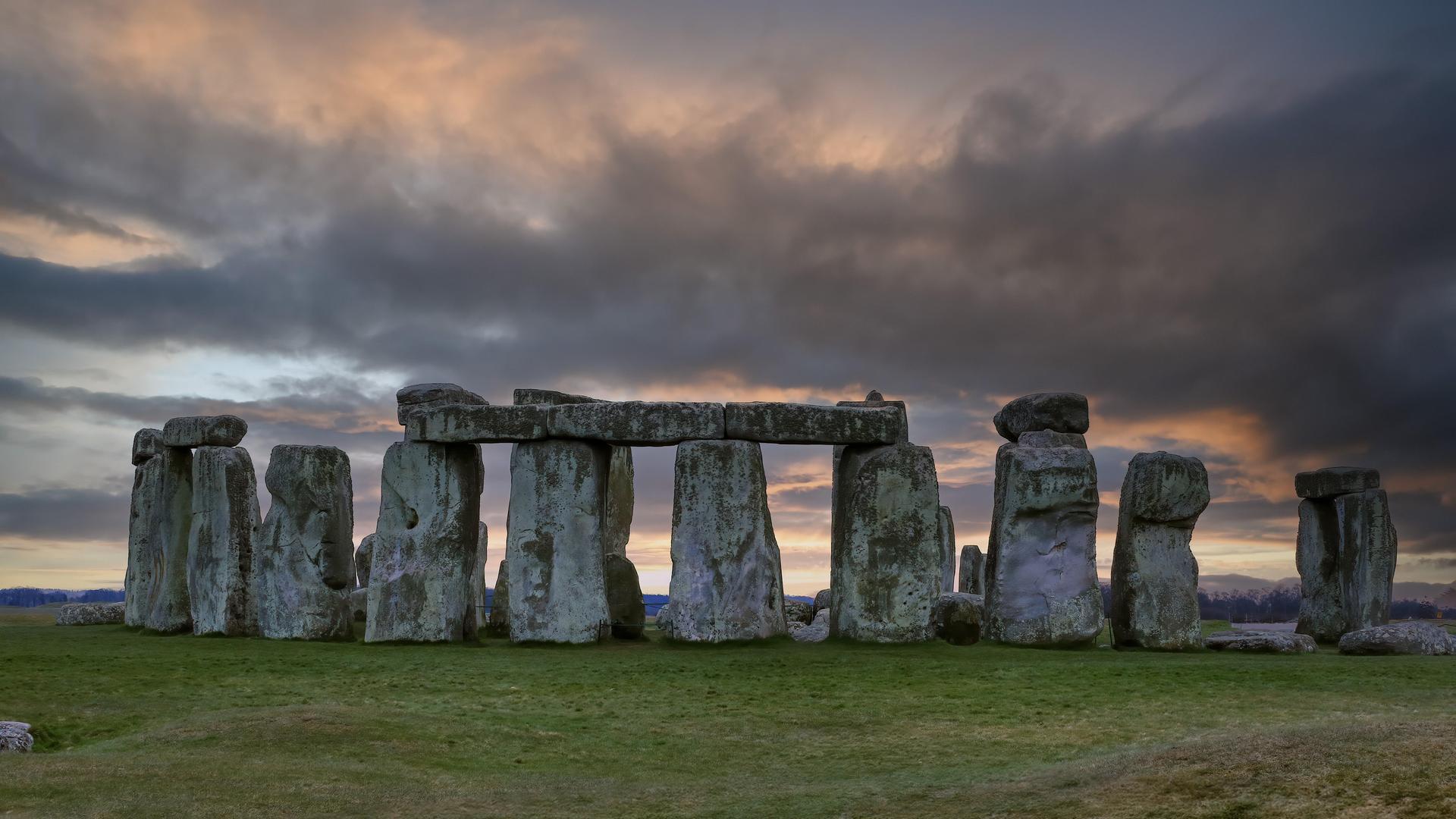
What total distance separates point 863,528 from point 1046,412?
4029 millimetres

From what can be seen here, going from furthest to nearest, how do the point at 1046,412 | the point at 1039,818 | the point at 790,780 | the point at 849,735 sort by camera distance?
the point at 1046,412
the point at 849,735
the point at 790,780
the point at 1039,818

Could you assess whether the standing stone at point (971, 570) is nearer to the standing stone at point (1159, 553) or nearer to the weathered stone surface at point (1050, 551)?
the standing stone at point (1159, 553)

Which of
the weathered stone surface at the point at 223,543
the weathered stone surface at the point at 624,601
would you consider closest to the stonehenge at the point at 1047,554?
the weathered stone surface at the point at 624,601

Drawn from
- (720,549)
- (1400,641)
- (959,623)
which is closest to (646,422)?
(720,549)

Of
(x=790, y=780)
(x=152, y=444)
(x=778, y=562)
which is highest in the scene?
(x=152, y=444)

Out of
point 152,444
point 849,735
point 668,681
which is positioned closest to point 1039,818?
point 849,735

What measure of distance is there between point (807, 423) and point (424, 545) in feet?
19.5

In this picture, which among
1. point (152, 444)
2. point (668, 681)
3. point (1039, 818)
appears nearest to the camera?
point (1039, 818)

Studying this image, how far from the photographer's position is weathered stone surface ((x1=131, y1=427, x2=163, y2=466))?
24.0 metres

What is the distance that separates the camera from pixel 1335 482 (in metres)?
23.5

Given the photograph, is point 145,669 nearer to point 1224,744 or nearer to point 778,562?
point 778,562

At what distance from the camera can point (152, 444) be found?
2408 centimetres

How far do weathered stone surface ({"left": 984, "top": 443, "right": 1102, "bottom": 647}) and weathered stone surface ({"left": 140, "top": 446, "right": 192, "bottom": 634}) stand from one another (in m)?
13.3

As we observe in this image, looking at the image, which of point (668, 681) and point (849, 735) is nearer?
point (849, 735)
